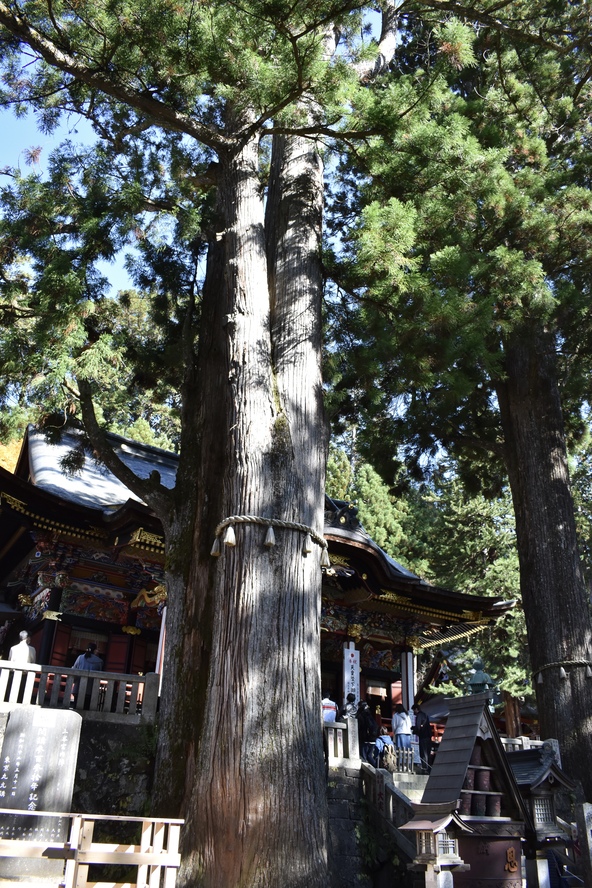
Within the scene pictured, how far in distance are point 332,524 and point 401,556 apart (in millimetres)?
13184

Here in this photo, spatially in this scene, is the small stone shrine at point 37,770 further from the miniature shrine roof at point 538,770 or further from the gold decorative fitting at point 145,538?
the gold decorative fitting at point 145,538

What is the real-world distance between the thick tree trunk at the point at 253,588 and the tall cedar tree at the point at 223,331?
0.05 feet

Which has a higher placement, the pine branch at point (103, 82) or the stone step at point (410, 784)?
the pine branch at point (103, 82)

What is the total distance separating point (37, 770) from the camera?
5480 mm

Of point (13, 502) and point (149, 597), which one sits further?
point (149, 597)

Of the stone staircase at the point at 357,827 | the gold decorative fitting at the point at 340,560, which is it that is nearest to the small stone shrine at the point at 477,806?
the stone staircase at the point at 357,827

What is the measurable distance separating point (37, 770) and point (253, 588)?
199 cm

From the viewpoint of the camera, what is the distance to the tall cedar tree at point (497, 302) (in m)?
7.70

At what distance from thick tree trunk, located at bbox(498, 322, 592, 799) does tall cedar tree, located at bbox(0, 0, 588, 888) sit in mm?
4347

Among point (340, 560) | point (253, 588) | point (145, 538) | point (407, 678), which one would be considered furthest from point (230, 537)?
point (407, 678)

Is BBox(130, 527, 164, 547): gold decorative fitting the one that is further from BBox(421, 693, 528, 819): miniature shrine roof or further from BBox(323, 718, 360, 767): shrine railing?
BBox(421, 693, 528, 819): miniature shrine roof

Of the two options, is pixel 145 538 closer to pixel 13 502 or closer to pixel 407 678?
pixel 13 502

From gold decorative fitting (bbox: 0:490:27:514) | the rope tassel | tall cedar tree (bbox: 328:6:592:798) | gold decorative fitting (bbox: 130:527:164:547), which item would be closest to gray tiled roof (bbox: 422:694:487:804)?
the rope tassel

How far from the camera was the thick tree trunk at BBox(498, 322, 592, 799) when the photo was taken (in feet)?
31.8
